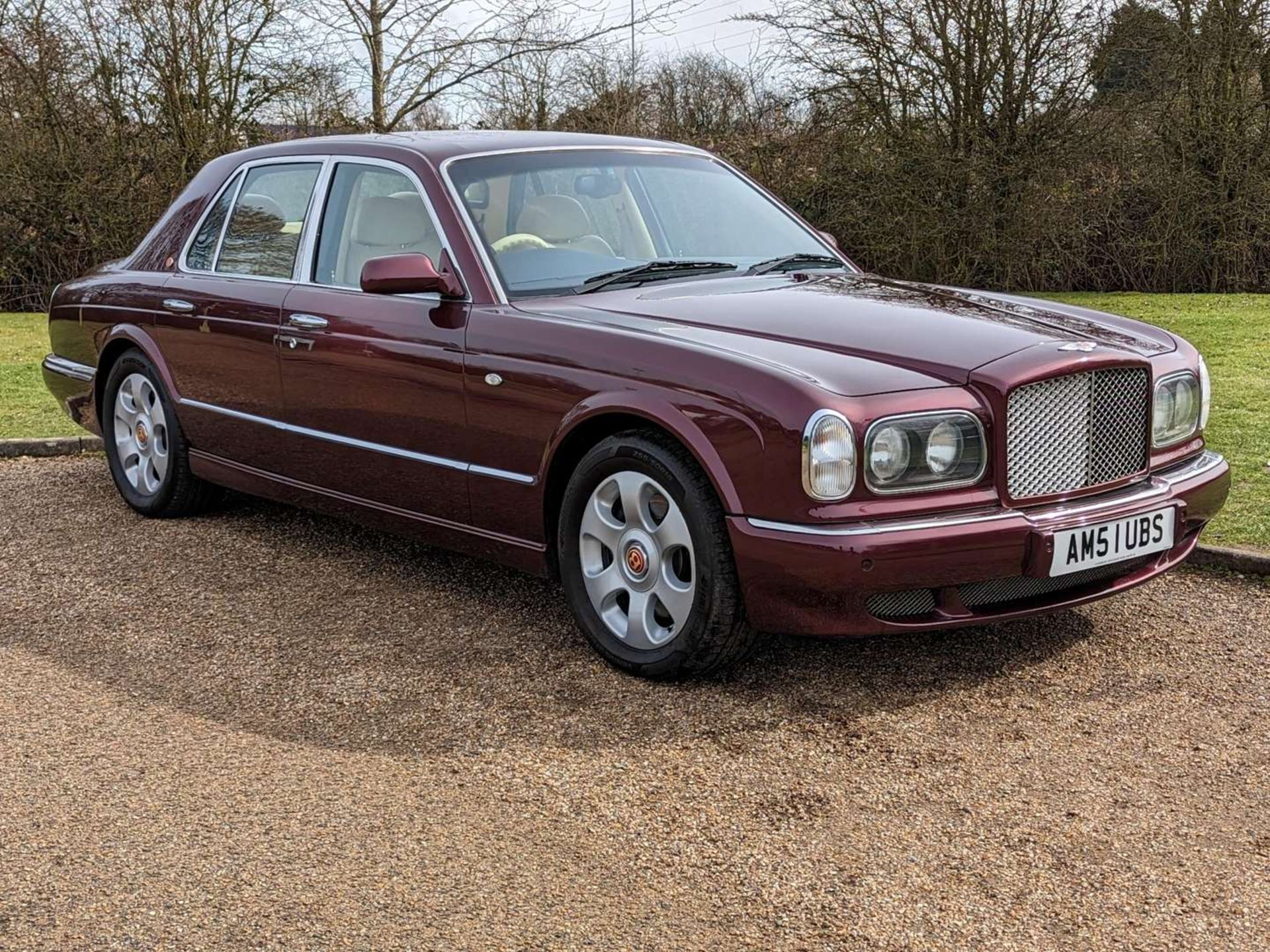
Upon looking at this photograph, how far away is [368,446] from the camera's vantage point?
17.6 ft

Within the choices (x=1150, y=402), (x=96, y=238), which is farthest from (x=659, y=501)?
(x=96, y=238)

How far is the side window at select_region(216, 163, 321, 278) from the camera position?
19.4ft

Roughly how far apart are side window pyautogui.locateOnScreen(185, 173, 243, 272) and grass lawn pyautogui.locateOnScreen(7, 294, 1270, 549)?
290cm

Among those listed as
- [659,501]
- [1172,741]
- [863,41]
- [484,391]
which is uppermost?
[863,41]

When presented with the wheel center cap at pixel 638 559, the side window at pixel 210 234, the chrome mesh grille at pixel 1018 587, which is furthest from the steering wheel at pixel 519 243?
the chrome mesh grille at pixel 1018 587

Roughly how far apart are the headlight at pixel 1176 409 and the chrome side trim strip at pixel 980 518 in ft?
0.64

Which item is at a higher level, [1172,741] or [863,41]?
[863,41]

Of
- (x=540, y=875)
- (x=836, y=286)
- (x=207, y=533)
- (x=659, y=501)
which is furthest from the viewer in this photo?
(x=207, y=533)

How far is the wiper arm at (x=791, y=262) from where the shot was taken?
Result: 17.8ft

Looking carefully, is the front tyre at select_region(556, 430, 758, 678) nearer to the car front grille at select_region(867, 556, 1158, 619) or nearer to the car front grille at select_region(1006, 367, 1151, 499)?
the car front grille at select_region(867, 556, 1158, 619)

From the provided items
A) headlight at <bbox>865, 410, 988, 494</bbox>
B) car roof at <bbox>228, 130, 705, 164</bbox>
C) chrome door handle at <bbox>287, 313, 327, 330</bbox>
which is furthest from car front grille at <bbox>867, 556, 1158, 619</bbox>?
Answer: chrome door handle at <bbox>287, 313, 327, 330</bbox>

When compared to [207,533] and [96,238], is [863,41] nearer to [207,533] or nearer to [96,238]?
[96,238]

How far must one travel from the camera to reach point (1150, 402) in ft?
14.7

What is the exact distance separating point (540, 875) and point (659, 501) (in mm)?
1489
